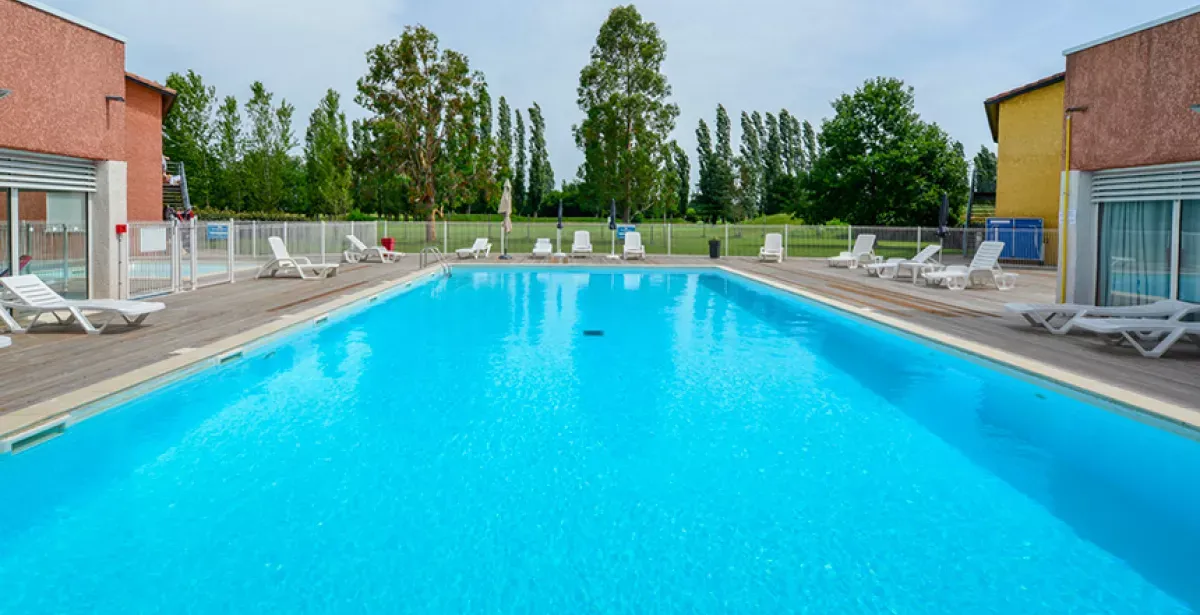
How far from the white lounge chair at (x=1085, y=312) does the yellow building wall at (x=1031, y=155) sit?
16.6 m

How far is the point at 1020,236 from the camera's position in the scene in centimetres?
2438

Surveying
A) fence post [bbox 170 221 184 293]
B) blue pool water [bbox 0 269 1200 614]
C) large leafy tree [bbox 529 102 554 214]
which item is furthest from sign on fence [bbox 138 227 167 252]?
large leafy tree [bbox 529 102 554 214]

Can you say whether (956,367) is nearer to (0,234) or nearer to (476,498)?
(476,498)

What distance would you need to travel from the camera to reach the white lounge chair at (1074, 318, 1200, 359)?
754 centimetres

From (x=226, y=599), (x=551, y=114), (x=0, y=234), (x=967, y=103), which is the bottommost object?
(x=226, y=599)

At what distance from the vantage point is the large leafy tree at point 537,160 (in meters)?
62.5

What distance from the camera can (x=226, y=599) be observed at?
3154mm

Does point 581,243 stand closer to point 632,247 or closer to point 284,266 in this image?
point 632,247

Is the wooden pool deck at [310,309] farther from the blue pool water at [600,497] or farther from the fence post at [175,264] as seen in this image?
the blue pool water at [600,497]

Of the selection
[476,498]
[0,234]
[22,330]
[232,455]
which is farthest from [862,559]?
[0,234]

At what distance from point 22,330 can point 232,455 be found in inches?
194

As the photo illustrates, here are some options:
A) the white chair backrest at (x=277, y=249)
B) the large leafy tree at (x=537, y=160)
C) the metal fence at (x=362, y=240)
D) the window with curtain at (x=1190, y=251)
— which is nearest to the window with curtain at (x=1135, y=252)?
the window with curtain at (x=1190, y=251)

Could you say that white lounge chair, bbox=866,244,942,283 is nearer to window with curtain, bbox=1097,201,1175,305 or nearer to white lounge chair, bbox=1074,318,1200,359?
window with curtain, bbox=1097,201,1175,305

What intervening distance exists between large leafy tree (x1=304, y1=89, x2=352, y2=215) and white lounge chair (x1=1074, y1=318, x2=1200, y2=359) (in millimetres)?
39492
